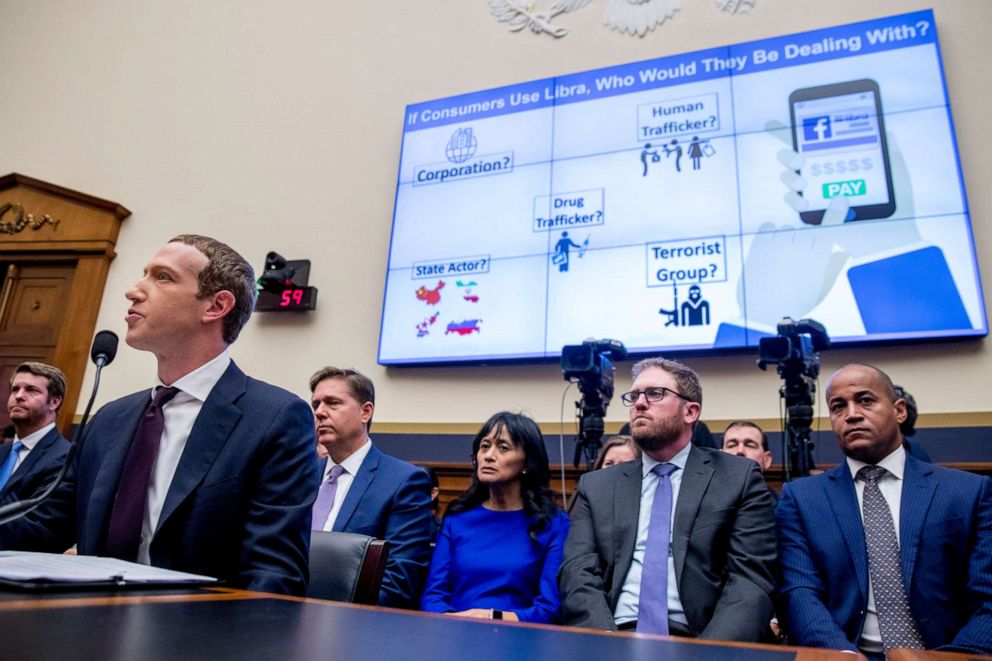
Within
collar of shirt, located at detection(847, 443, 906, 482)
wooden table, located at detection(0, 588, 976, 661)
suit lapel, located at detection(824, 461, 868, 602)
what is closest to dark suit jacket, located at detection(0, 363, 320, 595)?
wooden table, located at detection(0, 588, 976, 661)

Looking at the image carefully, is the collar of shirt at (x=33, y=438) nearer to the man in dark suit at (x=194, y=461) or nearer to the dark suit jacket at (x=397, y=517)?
the dark suit jacket at (x=397, y=517)

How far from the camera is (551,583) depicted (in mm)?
2070

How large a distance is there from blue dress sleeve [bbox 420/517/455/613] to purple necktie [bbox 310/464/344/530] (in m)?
0.38

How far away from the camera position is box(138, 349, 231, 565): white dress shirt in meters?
1.21

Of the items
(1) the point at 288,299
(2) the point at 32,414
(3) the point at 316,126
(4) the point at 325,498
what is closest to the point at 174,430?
(4) the point at 325,498

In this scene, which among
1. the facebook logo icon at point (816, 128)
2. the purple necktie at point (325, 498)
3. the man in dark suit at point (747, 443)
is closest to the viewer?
the purple necktie at point (325, 498)

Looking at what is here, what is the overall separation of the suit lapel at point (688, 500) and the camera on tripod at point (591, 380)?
0.92 meters

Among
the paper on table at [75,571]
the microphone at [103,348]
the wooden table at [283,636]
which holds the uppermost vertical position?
the microphone at [103,348]

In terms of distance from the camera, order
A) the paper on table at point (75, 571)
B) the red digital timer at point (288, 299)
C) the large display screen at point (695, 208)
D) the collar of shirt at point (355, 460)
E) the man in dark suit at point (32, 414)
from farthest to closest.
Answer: the red digital timer at point (288, 299), the man in dark suit at point (32, 414), the large display screen at point (695, 208), the collar of shirt at point (355, 460), the paper on table at point (75, 571)

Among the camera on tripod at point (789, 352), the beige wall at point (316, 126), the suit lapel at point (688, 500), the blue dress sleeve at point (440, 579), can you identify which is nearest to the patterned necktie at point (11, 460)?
the beige wall at point (316, 126)

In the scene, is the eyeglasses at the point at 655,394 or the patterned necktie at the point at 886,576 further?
the eyeglasses at the point at 655,394

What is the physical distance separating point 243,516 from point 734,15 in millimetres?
4025

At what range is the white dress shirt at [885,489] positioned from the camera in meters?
1.74

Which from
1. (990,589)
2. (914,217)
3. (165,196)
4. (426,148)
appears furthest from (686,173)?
(165,196)
